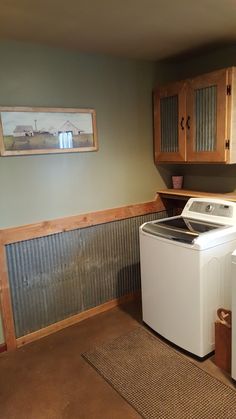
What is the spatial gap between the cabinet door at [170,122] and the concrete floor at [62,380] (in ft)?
5.20

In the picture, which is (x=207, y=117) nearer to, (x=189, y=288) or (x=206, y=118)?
(x=206, y=118)

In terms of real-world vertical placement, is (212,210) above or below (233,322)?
above

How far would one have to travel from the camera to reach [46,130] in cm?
244

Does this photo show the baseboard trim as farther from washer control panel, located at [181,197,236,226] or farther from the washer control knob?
the washer control knob

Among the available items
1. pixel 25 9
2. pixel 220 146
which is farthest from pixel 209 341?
pixel 25 9

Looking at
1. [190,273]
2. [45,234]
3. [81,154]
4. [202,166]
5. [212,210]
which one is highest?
[81,154]

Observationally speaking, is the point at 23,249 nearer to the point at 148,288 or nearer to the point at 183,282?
the point at 148,288

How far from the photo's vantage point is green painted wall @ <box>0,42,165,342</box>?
231 centimetres

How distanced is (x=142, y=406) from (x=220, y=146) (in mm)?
1889

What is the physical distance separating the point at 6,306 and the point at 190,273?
140 cm

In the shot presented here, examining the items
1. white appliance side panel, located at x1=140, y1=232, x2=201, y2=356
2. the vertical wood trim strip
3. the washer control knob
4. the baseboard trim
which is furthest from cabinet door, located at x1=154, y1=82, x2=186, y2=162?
the vertical wood trim strip

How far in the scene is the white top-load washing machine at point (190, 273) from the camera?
2098mm

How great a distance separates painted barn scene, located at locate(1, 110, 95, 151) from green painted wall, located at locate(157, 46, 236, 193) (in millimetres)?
959

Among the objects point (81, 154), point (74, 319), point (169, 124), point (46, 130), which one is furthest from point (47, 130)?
point (74, 319)
